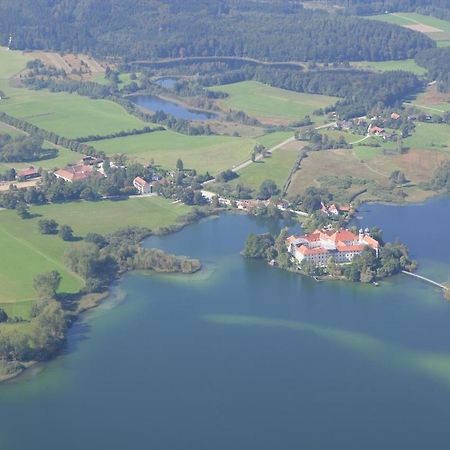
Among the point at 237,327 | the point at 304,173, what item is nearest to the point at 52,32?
the point at 304,173

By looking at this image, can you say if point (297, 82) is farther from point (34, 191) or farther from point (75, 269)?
point (75, 269)

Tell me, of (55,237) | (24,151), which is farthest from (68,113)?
(55,237)

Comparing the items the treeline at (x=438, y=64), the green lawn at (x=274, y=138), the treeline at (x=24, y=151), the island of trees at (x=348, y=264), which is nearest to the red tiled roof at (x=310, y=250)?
the island of trees at (x=348, y=264)

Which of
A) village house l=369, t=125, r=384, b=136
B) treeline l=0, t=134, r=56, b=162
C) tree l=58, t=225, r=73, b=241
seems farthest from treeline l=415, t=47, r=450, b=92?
tree l=58, t=225, r=73, b=241

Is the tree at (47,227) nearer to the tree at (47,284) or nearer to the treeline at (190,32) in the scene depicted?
the tree at (47,284)

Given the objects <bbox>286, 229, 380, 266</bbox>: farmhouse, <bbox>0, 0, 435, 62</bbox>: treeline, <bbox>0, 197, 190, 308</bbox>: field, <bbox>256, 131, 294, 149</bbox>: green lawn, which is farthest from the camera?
<bbox>0, 0, 435, 62</bbox>: treeline

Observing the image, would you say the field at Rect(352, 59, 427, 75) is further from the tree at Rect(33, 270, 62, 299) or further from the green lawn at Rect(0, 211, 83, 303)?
the tree at Rect(33, 270, 62, 299)

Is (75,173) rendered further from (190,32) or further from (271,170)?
(190,32)
